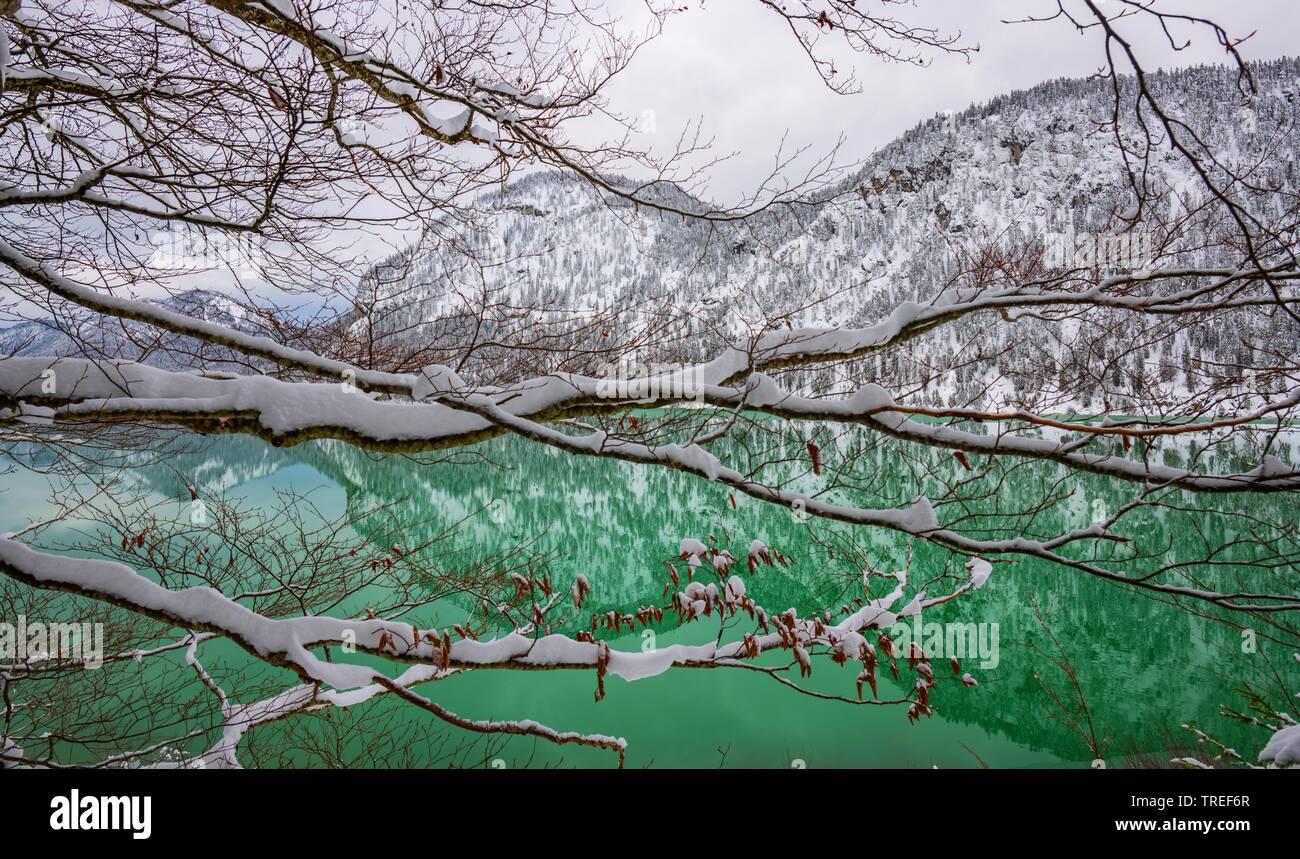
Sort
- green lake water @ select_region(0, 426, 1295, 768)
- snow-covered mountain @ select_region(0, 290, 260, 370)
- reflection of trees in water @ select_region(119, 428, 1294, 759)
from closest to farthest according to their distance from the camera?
snow-covered mountain @ select_region(0, 290, 260, 370)
green lake water @ select_region(0, 426, 1295, 768)
reflection of trees in water @ select_region(119, 428, 1294, 759)

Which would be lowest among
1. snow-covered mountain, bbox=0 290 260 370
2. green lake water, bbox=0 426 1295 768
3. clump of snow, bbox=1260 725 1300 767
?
green lake water, bbox=0 426 1295 768

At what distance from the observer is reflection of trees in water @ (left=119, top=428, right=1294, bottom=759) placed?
8.98 meters

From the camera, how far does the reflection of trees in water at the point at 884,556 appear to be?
8.98 metres

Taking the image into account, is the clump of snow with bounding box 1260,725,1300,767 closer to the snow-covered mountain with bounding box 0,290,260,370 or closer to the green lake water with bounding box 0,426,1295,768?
the green lake water with bounding box 0,426,1295,768

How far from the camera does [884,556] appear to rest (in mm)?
9172

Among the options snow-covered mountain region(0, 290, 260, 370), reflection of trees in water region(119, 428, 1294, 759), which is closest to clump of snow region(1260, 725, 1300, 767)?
reflection of trees in water region(119, 428, 1294, 759)

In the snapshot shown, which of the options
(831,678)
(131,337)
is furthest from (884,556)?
(131,337)

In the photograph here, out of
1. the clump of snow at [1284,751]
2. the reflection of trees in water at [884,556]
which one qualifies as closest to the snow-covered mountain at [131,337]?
the reflection of trees in water at [884,556]

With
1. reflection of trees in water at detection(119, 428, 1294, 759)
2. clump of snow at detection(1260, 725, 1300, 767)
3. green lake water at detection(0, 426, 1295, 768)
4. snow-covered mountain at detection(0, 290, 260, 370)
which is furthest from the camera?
reflection of trees in water at detection(119, 428, 1294, 759)

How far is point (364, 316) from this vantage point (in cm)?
297

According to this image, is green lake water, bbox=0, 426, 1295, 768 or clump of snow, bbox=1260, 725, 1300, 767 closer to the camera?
clump of snow, bbox=1260, 725, 1300, 767
